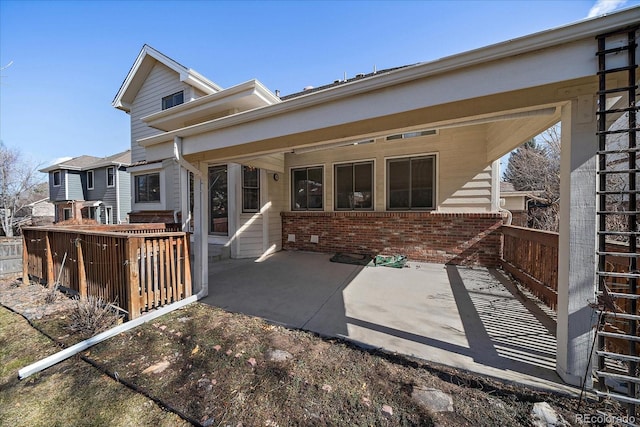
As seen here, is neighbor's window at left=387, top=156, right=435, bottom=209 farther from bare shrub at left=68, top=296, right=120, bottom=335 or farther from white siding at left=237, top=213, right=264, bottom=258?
bare shrub at left=68, top=296, right=120, bottom=335

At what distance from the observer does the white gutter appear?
236 centimetres

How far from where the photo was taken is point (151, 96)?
9.79 m

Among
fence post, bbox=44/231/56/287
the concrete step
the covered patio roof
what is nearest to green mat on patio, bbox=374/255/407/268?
the covered patio roof

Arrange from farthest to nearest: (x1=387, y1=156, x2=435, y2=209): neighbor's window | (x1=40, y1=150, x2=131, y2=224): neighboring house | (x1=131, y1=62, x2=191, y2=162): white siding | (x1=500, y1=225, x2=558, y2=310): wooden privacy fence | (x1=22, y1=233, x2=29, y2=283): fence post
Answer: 1. (x1=40, y1=150, x2=131, y2=224): neighboring house
2. (x1=131, y1=62, x2=191, y2=162): white siding
3. (x1=387, y1=156, x2=435, y2=209): neighbor's window
4. (x1=22, y1=233, x2=29, y2=283): fence post
5. (x1=500, y1=225, x2=558, y2=310): wooden privacy fence

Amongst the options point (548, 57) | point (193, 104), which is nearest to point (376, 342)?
point (548, 57)

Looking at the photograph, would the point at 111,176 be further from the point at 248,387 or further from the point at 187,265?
the point at 248,387

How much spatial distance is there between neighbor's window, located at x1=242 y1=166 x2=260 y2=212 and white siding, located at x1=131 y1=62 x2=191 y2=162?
4.43 m

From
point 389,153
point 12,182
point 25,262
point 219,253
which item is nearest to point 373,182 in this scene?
point 389,153

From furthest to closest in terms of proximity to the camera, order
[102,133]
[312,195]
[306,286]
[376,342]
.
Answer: [102,133]
[312,195]
[306,286]
[376,342]

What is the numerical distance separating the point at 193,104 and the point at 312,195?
413 cm

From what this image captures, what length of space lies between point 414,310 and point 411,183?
401cm

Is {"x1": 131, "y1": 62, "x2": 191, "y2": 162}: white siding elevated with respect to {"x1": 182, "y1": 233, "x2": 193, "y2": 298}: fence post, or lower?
elevated

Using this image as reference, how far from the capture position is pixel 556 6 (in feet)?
12.2

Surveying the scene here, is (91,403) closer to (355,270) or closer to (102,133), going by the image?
(355,270)
